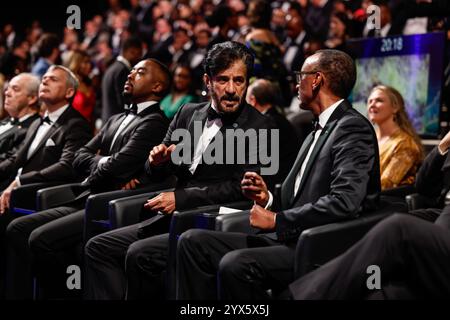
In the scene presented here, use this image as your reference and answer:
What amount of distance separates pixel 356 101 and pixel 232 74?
218cm

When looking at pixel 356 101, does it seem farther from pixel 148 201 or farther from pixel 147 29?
pixel 147 29

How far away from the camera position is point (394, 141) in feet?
15.1

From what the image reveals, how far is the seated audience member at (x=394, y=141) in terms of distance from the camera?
14.8 ft

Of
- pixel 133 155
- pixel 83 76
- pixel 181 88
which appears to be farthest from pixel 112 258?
pixel 83 76

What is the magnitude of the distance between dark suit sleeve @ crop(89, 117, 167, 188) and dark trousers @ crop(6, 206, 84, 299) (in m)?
0.29

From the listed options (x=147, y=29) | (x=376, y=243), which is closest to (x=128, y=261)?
(x=376, y=243)

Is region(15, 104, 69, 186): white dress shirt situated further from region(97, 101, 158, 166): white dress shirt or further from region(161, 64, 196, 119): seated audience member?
region(161, 64, 196, 119): seated audience member

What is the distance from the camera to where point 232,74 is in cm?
398

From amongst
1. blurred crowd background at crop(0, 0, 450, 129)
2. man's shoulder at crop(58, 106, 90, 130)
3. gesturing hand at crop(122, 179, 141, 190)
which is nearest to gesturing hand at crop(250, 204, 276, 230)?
blurred crowd background at crop(0, 0, 450, 129)

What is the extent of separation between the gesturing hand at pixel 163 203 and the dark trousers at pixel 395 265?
1.19 metres

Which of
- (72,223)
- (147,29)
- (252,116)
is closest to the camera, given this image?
(252,116)

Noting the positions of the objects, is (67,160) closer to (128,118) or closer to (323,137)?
(128,118)

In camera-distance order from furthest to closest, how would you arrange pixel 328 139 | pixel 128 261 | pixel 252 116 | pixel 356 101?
pixel 356 101 → pixel 252 116 → pixel 128 261 → pixel 328 139
